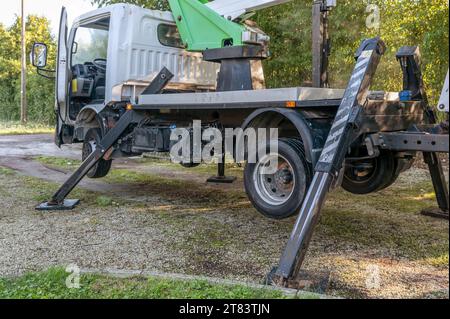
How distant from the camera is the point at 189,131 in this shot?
6051 mm

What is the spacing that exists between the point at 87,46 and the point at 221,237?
14.5 feet

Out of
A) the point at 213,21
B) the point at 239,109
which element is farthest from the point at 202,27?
the point at 239,109

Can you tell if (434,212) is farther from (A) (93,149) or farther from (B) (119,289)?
(A) (93,149)

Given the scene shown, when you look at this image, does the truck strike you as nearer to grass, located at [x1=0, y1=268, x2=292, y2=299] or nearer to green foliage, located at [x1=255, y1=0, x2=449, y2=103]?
grass, located at [x1=0, y1=268, x2=292, y2=299]

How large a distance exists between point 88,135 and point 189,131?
2.19 meters

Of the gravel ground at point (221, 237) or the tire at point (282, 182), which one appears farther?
the tire at point (282, 182)

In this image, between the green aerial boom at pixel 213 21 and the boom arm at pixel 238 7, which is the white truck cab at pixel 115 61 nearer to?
the green aerial boom at pixel 213 21

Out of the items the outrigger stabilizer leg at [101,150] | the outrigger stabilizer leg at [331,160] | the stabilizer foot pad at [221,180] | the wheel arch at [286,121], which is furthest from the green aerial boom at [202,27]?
the stabilizer foot pad at [221,180]

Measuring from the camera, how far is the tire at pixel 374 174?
5.18m

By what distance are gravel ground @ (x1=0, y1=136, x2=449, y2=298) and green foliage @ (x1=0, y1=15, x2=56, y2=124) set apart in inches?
866

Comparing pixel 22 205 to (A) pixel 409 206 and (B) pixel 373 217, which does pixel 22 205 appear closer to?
(B) pixel 373 217

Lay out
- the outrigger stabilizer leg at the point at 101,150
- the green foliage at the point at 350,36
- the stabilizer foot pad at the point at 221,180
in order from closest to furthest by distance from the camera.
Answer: the outrigger stabilizer leg at the point at 101,150
the green foliage at the point at 350,36
the stabilizer foot pad at the point at 221,180

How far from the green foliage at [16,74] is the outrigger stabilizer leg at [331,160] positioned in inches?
1037

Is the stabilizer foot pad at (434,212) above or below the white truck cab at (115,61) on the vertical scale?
below
